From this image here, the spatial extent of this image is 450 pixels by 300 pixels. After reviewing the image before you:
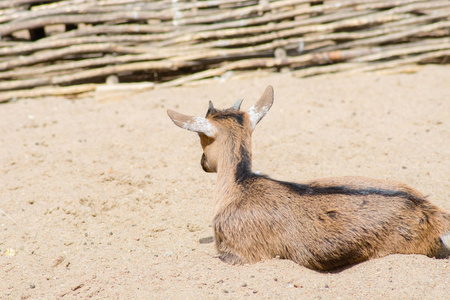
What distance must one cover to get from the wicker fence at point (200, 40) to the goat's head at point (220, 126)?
4.17 meters

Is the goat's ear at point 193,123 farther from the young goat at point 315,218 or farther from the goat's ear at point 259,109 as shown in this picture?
the goat's ear at point 259,109

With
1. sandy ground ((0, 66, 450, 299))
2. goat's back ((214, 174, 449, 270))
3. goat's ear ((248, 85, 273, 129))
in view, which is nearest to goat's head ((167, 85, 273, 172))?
goat's ear ((248, 85, 273, 129))

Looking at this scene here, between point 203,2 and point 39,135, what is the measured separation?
3.56 m

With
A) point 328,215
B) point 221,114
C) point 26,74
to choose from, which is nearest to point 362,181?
point 328,215

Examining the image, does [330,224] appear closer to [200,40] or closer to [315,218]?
[315,218]

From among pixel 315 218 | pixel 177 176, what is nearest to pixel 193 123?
pixel 315 218

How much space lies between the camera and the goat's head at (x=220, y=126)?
3.59 m

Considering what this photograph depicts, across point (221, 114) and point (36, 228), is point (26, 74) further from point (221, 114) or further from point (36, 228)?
point (221, 114)

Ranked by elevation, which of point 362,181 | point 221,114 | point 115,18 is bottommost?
point 362,181

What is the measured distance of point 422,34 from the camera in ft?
27.5

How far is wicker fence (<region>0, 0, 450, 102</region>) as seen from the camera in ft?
25.1

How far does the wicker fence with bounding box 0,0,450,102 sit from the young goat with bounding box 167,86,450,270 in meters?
4.53

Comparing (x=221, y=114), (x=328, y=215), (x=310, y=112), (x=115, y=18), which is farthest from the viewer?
(x=115, y=18)

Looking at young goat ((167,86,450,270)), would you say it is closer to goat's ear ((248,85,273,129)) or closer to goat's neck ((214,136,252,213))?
goat's neck ((214,136,252,213))
